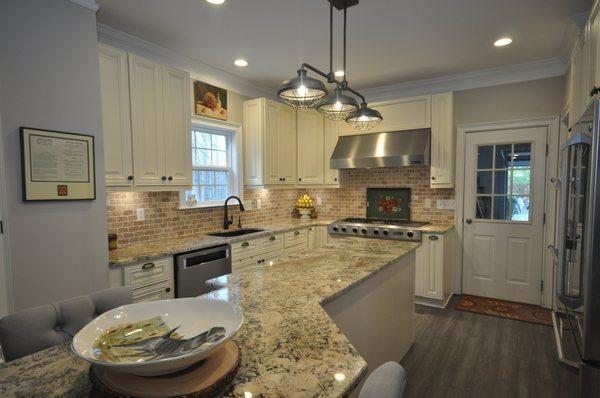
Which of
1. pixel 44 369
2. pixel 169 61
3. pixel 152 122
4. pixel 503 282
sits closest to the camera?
pixel 44 369

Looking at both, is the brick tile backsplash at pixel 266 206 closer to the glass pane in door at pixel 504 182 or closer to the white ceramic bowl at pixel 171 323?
the glass pane in door at pixel 504 182

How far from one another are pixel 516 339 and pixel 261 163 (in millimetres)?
3150

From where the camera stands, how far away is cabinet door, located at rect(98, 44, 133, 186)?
2.48 meters

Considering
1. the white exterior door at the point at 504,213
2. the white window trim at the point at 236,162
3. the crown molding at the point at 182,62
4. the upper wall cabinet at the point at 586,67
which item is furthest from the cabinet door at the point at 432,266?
the crown molding at the point at 182,62

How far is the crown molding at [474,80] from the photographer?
351cm

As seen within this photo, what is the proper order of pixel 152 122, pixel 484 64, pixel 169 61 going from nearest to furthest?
1. pixel 152 122
2. pixel 169 61
3. pixel 484 64

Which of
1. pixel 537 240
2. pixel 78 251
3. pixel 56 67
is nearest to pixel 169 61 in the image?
pixel 56 67

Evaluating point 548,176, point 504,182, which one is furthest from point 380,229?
point 548,176

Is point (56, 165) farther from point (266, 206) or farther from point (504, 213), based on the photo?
point (504, 213)

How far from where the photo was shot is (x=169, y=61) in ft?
10.6

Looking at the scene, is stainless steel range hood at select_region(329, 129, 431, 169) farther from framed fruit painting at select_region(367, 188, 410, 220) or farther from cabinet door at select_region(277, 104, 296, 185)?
framed fruit painting at select_region(367, 188, 410, 220)

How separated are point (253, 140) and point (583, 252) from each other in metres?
3.29

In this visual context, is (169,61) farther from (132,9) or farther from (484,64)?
(484,64)

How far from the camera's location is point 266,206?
4.62 m
